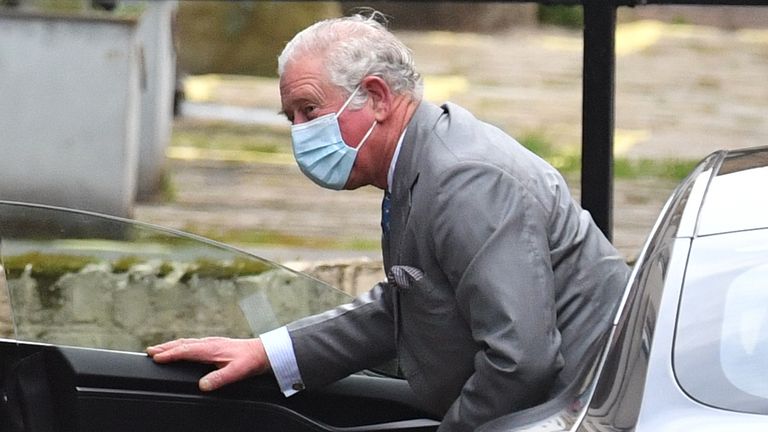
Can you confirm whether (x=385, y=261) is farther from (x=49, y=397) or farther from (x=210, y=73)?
(x=210, y=73)

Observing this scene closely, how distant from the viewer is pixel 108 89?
25.9 feet

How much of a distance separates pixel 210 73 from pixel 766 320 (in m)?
→ 10.8

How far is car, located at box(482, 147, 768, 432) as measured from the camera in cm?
203

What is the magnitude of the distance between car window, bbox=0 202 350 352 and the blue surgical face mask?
1.29 ft

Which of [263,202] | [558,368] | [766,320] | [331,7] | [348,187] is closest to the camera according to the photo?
[766,320]

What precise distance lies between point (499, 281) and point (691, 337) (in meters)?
0.55

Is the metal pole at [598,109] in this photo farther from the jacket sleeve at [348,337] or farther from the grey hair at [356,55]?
the grey hair at [356,55]

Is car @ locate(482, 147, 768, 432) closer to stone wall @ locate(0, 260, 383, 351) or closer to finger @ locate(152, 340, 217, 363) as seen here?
finger @ locate(152, 340, 217, 363)

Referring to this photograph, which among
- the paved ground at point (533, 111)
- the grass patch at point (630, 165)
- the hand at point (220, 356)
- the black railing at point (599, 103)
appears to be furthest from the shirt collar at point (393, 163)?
the grass patch at point (630, 165)

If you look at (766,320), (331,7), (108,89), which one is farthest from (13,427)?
(331,7)

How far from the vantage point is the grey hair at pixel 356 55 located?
286 cm

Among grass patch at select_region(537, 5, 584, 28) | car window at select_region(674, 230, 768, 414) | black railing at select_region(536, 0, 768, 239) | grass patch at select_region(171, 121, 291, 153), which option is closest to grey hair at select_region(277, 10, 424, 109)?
car window at select_region(674, 230, 768, 414)

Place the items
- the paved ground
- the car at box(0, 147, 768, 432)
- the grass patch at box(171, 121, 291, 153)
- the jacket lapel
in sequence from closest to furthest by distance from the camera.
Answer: the car at box(0, 147, 768, 432) < the jacket lapel < the paved ground < the grass patch at box(171, 121, 291, 153)

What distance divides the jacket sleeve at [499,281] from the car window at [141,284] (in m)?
0.66
